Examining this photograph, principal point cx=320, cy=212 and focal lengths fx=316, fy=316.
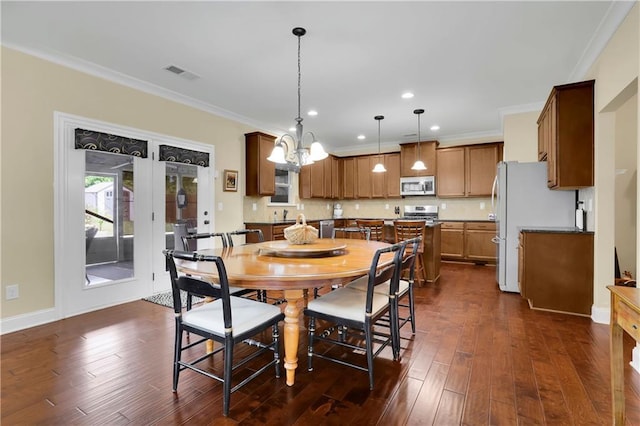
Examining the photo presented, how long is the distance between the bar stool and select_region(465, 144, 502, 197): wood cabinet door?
2.41 m

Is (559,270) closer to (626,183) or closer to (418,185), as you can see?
(626,183)

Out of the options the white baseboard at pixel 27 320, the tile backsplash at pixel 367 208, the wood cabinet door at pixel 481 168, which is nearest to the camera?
the white baseboard at pixel 27 320

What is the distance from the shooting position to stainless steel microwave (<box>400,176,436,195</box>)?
6.46 metres

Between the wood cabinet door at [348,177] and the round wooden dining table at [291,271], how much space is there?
201 inches

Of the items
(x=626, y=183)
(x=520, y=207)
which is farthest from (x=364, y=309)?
(x=626, y=183)

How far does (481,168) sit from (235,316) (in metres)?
5.76

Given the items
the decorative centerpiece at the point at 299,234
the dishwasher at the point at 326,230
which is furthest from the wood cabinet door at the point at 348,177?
the decorative centerpiece at the point at 299,234

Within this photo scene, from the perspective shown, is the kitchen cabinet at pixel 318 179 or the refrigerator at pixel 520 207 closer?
the refrigerator at pixel 520 207

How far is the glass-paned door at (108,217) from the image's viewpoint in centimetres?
336

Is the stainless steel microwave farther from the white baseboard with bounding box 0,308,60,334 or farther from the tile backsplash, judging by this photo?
the white baseboard with bounding box 0,308,60,334

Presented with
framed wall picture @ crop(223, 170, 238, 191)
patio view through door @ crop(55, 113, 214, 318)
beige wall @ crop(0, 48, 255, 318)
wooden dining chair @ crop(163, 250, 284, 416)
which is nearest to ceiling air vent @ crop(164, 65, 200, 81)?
beige wall @ crop(0, 48, 255, 318)

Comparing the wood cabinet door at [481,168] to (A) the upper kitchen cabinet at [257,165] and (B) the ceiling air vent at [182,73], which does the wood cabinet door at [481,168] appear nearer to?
(A) the upper kitchen cabinet at [257,165]

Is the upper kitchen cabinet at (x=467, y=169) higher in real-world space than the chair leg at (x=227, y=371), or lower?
higher

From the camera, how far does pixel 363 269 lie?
6.04ft
